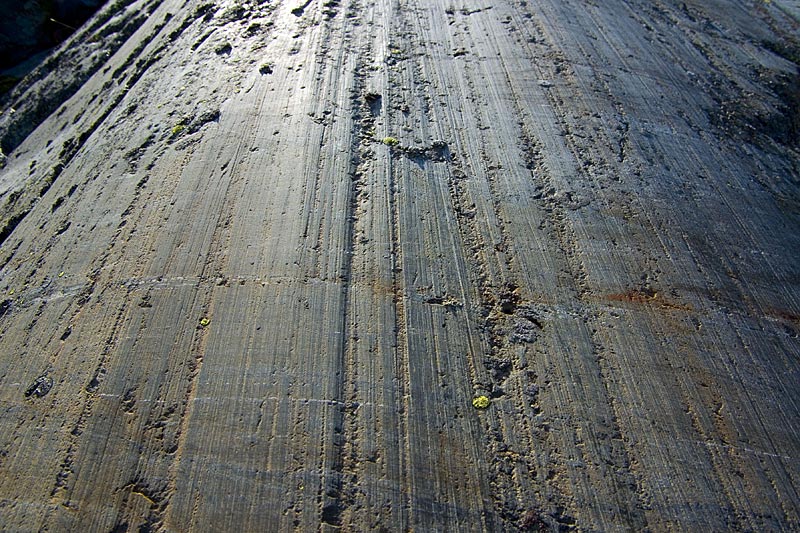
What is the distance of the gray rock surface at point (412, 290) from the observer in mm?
1827

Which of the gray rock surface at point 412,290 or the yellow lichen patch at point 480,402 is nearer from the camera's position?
the gray rock surface at point 412,290

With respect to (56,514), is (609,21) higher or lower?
higher

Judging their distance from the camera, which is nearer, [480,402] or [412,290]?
[480,402]

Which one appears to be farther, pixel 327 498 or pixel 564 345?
pixel 564 345

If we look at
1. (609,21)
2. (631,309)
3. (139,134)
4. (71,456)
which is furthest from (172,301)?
(609,21)

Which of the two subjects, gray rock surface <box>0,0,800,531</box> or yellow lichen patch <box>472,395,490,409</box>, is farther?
yellow lichen patch <box>472,395,490,409</box>

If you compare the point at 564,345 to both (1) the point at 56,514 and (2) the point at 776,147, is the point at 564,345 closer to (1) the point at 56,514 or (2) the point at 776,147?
(1) the point at 56,514

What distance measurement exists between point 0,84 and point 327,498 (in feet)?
21.1

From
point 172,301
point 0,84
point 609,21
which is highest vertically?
point 609,21

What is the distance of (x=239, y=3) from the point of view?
14.4 feet

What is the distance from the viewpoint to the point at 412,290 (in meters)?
2.36

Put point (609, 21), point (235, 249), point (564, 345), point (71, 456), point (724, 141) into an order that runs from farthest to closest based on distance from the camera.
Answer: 1. point (609, 21)
2. point (724, 141)
3. point (235, 249)
4. point (564, 345)
5. point (71, 456)

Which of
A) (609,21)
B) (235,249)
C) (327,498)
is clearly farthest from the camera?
(609,21)

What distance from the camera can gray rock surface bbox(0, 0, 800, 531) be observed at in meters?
1.83
